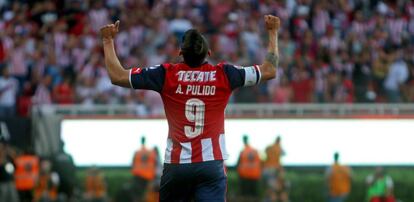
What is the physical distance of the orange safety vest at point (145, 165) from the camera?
22031mm

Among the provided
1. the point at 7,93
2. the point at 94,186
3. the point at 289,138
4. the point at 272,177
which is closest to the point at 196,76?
the point at 94,186

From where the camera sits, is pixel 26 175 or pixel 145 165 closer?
pixel 26 175

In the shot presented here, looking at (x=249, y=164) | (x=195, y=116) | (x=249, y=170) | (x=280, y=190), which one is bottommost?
(x=280, y=190)

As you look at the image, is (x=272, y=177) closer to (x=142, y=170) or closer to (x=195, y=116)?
(x=142, y=170)

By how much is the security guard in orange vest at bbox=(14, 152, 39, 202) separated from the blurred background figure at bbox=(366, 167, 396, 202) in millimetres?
6160

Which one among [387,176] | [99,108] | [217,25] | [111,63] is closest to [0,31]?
[99,108]

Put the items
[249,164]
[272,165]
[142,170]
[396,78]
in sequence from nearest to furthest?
[142,170], [249,164], [272,165], [396,78]

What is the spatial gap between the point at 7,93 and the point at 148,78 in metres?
15.0

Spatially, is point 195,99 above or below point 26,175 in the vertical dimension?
above

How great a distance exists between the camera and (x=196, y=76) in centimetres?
784

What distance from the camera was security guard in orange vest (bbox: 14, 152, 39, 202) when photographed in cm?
2183

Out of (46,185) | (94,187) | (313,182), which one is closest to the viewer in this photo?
(46,185)

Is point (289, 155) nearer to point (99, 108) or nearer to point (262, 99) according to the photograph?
point (262, 99)

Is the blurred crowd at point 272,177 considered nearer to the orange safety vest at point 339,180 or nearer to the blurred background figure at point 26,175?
the orange safety vest at point 339,180
